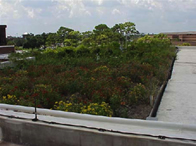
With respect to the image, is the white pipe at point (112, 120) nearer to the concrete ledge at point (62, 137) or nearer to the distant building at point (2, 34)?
the concrete ledge at point (62, 137)

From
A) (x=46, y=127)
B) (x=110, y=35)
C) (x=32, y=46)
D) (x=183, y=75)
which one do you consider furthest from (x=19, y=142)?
(x=32, y=46)

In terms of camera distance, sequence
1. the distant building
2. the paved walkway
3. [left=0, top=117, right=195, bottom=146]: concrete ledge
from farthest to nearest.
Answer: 1. the distant building
2. the paved walkway
3. [left=0, top=117, right=195, bottom=146]: concrete ledge

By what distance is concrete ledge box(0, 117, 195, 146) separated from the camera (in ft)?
10.8

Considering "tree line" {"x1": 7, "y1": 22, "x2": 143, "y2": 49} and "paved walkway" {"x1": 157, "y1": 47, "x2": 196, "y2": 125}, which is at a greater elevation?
"tree line" {"x1": 7, "y1": 22, "x2": 143, "y2": 49}

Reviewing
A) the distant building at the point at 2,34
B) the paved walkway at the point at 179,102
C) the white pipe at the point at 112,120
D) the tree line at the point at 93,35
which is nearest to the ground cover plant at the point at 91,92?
the paved walkway at the point at 179,102

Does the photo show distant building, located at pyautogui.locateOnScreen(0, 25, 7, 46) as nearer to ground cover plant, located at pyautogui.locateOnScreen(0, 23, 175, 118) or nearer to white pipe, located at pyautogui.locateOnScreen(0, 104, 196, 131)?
ground cover plant, located at pyautogui.locateOnScreen(0, 23, 175, 118)

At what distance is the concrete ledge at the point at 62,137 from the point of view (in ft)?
10.8

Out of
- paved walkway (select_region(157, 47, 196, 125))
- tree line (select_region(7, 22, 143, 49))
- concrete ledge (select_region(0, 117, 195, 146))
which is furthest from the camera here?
tree line (select_region(7, 22, 143, 49))

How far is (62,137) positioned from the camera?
3.71 meters

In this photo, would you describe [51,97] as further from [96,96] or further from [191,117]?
[191,117]

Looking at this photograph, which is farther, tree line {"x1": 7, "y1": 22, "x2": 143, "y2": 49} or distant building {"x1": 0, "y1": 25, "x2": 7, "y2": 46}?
tree line {"x1": 7, "y1": 22, "x2": 143, "y2": 49}

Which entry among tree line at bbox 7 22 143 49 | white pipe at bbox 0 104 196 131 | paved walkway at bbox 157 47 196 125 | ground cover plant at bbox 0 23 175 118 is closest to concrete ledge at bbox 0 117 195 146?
white pipe at bbox 0 104 196 131

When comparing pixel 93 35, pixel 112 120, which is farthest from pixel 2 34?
pixel 112 120

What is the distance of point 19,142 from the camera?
4.07 metres
